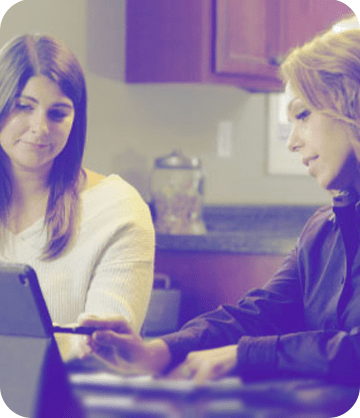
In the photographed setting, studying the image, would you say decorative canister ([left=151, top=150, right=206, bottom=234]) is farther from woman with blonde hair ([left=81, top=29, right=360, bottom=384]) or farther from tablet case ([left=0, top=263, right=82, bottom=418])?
tablet case ([left=0, top=263, right=82, bottom=418])

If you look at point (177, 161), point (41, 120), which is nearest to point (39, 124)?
point (41, 120)

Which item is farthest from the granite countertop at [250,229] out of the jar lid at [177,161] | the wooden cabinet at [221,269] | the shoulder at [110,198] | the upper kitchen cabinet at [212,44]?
the shoulder at [110,198]

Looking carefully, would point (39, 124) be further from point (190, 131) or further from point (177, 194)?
point (190, 131)

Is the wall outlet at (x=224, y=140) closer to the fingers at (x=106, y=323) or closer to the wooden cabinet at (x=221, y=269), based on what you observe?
the wooden cabinet at (x=221, y=269)

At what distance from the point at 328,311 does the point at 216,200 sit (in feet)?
4.54

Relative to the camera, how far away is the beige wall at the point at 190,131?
39.6 inches

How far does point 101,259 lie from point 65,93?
0.49ft

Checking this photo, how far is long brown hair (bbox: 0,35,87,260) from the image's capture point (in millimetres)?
690

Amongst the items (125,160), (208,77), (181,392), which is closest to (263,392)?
(181,392)

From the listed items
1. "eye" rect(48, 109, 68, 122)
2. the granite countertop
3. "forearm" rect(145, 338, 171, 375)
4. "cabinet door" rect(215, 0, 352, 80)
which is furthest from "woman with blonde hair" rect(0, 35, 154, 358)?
"cabinet door" rect(215, 0, 352, 80)

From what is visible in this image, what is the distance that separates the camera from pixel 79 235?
729 millimetres

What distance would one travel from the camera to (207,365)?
1.80ft

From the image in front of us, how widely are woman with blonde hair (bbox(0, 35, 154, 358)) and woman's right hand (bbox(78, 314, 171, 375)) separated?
12cm

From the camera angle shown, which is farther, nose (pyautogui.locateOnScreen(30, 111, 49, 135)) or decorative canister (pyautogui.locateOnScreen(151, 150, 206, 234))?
decorative canister (pyautogui.locateOnScreen(151, 150, 206, 234))
